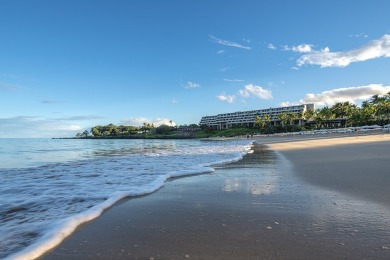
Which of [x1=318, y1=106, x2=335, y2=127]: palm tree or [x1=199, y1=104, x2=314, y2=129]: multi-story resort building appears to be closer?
[x1=318, y1=106, x2=335, y2=127]: palm tree

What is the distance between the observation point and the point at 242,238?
3324 millimetres

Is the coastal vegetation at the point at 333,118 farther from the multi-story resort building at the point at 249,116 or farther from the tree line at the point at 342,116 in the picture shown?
the multi-story resort building at the point at 249,116

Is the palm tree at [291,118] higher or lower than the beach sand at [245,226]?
higher

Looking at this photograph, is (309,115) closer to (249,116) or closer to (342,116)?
(342,116)

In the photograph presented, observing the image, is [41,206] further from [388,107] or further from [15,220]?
[388,107]

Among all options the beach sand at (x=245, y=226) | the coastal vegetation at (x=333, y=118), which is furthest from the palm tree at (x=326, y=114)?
the beach sand at (x=245, y=226)

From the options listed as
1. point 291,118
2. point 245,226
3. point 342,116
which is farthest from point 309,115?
point 245,226

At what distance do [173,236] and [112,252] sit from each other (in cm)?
76

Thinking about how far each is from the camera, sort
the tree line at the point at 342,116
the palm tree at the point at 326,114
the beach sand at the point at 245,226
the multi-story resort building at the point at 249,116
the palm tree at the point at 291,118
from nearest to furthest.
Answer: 1. the beach sand at the point at 245,226
2. the tree line at the point at 342,116
3. the palm tree at the point at 326,114
4. the palm tree at the point at 291,118
5. the multi-story resort building at the point at 249,116

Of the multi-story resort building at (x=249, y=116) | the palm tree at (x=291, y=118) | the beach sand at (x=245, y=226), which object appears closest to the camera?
the beach sand at (x=245, y=226)

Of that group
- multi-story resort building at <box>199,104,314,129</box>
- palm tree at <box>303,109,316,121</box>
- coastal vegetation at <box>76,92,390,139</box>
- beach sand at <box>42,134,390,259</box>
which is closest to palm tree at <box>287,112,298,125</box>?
coastal vegetation at <box>76,92,390,139</box>

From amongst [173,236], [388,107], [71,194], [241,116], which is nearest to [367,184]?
[173,236]

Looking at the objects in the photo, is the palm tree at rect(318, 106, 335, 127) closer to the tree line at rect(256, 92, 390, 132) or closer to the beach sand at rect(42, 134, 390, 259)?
the tree line at rect(256, 92, 390, 132)

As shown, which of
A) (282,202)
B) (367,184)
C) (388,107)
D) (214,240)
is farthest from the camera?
(388,107)
